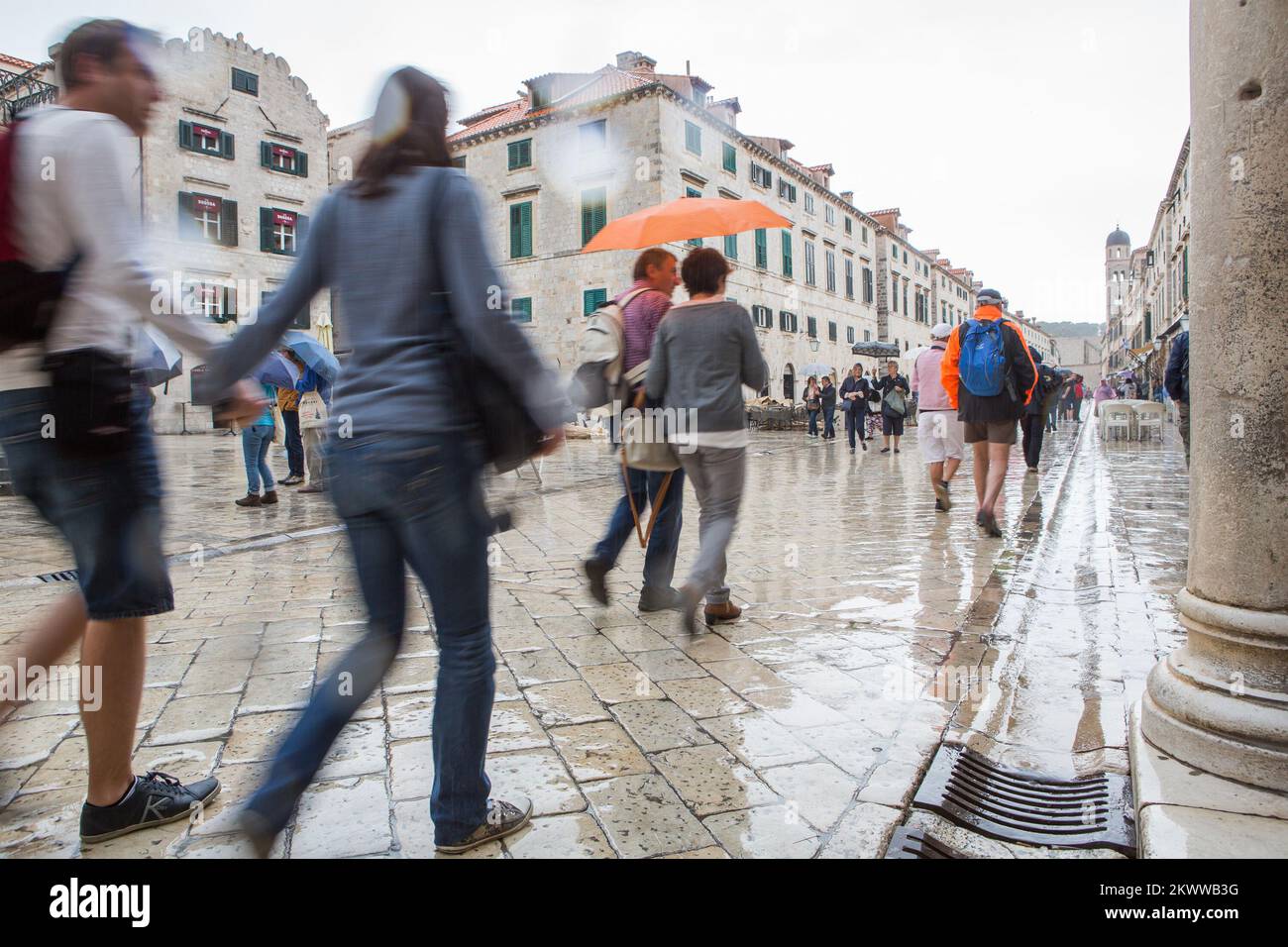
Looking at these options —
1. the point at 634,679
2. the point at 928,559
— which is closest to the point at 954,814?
the point at 634,679

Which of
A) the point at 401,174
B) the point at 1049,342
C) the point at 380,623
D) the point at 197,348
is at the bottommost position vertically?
the point at 380,623

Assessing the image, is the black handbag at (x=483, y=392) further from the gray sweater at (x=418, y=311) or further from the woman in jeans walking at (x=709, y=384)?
the woman in jeans walking at (x=709, y=384)

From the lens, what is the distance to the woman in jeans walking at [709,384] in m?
3.81

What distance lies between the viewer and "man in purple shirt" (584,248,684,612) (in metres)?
4.14

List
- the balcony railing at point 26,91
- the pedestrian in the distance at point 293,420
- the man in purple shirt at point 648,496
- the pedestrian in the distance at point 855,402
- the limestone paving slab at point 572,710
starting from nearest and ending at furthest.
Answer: the limestone paving slab at point 572,710
the man in purple shirt at point 648,496
the pedestrian in the distance at point 293,420
the pedestrian in the distance at point 855,402
the balcony railing at point 26,91

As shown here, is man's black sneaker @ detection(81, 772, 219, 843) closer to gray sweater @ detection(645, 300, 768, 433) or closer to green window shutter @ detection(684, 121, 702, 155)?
gray sweater @ detection(645, 300, 768, 433)

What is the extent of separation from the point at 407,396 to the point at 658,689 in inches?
69.4

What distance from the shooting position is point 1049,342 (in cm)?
11431

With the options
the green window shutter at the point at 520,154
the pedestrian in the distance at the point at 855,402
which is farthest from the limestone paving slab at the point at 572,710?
the green window shutter at the point at 520,154

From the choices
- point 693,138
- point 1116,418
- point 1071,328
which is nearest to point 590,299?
point 693,138

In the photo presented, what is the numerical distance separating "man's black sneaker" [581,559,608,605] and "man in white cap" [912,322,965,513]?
466 cm

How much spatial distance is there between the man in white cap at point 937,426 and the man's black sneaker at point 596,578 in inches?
184
